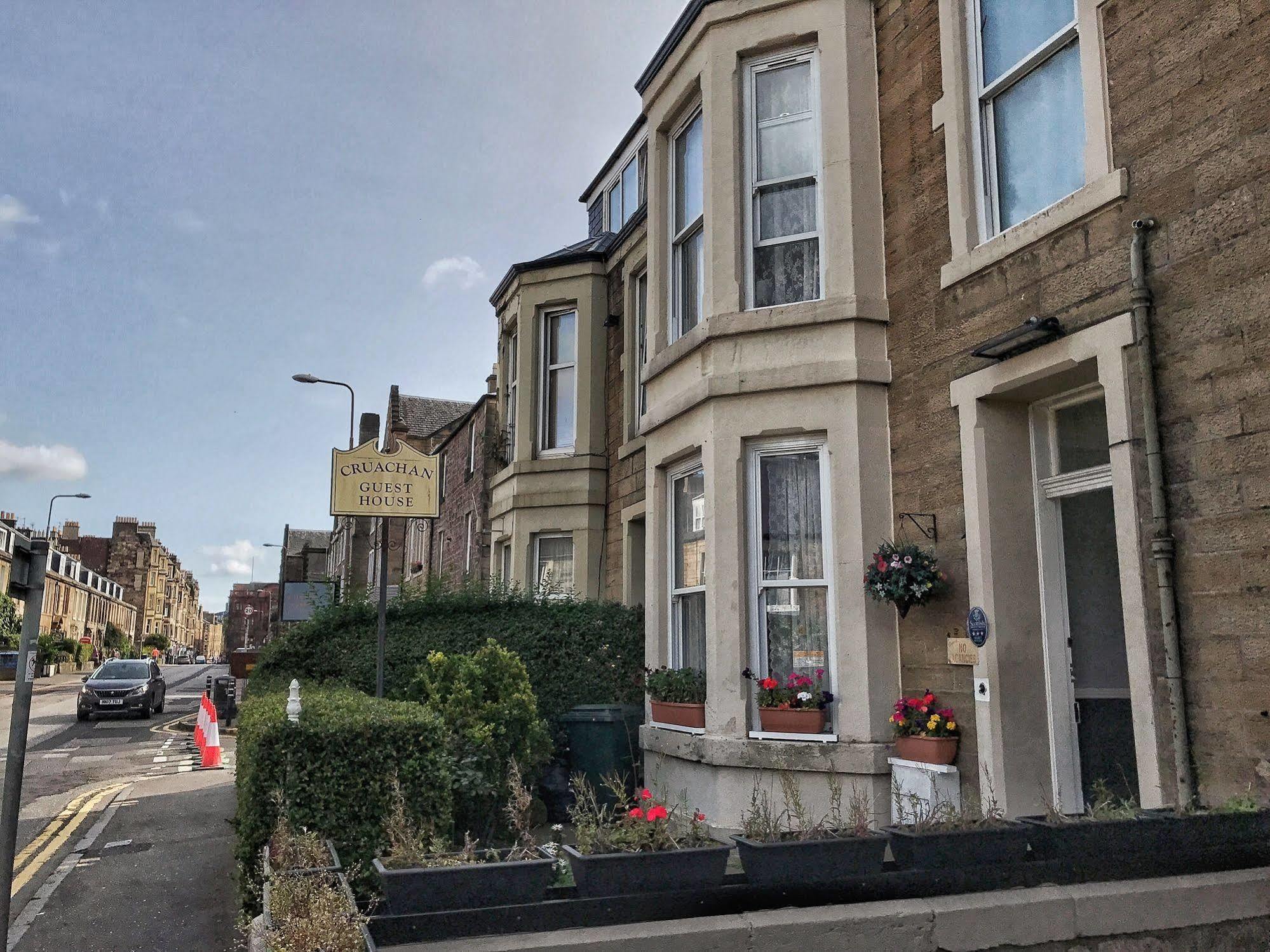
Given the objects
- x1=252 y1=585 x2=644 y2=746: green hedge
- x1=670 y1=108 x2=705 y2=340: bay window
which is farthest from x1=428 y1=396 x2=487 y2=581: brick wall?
x1=670 y1=108 x2=705 y2=340: bay window

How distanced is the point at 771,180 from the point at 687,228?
4.17 ft

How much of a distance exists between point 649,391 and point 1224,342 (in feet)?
18.4

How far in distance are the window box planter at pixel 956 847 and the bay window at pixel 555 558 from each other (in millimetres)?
10587

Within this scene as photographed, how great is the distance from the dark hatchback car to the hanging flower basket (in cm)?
2354

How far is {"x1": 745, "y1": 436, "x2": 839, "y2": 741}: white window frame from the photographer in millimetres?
7508

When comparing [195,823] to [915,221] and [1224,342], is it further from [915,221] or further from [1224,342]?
[1224,342]

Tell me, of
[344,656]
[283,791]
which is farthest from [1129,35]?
[344,656]

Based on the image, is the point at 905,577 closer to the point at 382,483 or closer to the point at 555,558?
the point at 382,483

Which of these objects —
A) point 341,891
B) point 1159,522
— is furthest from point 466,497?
point 1159,522

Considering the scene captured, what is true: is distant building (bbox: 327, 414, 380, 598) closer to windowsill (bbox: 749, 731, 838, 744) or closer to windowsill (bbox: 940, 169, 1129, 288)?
windowsill (bbox: 749, 731, 838, 744)

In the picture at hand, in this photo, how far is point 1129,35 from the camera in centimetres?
572

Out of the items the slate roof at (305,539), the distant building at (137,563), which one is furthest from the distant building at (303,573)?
the distant building at (137,563)

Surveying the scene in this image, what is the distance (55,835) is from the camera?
10.2 meters

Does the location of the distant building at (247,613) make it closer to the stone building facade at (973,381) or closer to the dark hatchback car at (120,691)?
the dark hatchback car at (120,691)
